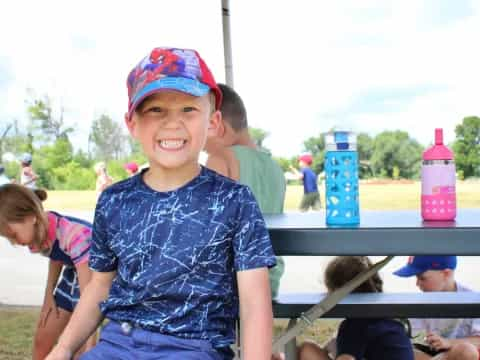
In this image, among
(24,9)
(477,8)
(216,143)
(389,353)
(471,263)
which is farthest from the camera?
(24,9)

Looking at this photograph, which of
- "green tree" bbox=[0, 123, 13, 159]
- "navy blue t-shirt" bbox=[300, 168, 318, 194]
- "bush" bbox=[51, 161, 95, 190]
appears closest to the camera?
"navy blue t-shirt" bbox=[300, 168, 318, 194]

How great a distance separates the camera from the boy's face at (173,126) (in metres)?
1.63

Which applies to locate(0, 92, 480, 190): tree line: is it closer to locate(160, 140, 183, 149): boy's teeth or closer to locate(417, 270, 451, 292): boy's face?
locate(417, 270, 451, 292): boy's face

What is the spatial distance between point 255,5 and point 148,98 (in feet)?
37.4

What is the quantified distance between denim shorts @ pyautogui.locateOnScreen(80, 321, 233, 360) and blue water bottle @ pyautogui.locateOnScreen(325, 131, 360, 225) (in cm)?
50

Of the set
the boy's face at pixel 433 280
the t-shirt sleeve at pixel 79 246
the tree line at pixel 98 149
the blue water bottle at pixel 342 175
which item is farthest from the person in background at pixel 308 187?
the blue water bottle at pixel 342 175

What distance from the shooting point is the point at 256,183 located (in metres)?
3.15

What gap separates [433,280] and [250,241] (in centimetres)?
192

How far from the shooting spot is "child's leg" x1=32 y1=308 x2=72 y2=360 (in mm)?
3125

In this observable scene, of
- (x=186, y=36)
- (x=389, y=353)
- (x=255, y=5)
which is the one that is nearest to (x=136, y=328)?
(x=389, y=353)

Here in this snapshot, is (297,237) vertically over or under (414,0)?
under

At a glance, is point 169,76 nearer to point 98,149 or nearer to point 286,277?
point 286,277

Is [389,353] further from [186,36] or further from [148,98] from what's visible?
[186,36]

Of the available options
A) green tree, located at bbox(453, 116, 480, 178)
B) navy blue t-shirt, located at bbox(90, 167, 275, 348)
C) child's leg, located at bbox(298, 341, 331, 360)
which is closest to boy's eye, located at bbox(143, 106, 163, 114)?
navy blue t-shirt, located at bbox(90, 167, 275, 348)
